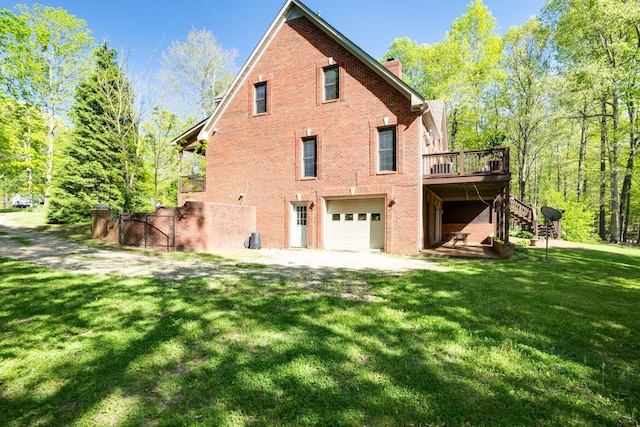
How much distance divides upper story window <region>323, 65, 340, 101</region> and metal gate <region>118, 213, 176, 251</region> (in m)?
9.10

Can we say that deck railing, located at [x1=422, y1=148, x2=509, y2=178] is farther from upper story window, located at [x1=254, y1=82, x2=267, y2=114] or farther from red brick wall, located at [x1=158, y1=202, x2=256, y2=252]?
red brick wall, located at [x1=158, y1=202, x2=256, y2=252]

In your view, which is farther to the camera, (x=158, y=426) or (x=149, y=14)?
(x=149, y=14)

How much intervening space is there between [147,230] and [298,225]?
6.89 meters

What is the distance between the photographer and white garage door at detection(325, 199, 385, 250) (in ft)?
46.1

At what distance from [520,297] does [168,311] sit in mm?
6599

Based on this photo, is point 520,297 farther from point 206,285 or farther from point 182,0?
point 182,0

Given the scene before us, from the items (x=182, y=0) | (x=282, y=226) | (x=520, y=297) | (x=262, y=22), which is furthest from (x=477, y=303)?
(x=182, y=0)

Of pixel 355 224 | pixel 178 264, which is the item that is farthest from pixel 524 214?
A: pixel 178 264

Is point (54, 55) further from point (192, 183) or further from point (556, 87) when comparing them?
point (556, 87)

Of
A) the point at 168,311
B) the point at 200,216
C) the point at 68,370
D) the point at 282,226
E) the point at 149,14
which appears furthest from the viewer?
the point at 149,14

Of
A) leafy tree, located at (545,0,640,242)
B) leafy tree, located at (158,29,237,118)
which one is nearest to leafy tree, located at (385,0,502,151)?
leafy tree, located at (545,0,640,242)

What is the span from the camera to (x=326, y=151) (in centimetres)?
1453

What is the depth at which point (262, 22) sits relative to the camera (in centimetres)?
1795

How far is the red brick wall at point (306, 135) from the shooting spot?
13078 millimetres
